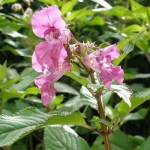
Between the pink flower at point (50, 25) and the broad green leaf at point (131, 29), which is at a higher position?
the pink flower at point (50, 25)

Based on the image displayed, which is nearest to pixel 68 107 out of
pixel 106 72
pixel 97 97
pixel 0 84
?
pixel 0 84

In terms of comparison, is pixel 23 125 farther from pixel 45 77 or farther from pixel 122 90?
pixel 122 90

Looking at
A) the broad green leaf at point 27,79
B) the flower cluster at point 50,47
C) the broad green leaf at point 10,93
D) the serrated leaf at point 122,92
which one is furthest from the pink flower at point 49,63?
the broad green leaf at point 27,79

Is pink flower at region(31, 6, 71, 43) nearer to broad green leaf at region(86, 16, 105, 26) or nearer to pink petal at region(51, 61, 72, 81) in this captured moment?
pink petal at region(51, 61, 72, 81)

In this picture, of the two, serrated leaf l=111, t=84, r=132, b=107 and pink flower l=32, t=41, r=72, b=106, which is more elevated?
pink flower l=32, t=41, r=72, b=106

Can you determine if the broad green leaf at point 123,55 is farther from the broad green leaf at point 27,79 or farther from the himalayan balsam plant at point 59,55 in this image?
the broad green leaf at point 27,79

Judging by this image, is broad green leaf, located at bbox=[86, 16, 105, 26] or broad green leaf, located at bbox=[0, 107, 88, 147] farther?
broad green leaf, located at bbox=[86, 16, 105, 26]

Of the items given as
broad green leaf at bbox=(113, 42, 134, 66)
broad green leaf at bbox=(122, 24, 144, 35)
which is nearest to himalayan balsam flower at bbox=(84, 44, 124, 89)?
broad green leaf at bbox=(113, 42, 134, 66)
